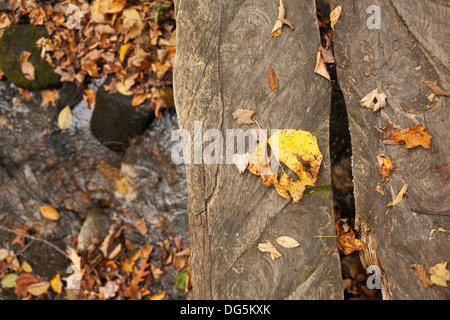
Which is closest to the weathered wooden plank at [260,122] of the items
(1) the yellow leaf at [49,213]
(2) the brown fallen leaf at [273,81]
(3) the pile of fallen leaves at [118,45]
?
(2) the brown fallen leaf at [273,81]

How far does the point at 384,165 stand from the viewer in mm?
1797

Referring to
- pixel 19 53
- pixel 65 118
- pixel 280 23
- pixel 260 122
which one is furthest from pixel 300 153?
pixel 19 53

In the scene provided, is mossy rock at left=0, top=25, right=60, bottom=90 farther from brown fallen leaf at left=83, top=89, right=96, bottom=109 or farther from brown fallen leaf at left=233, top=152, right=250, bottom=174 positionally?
brown fallen leaf at left=233, top=152, right=250, bottom=174

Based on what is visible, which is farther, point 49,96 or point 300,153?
point 49,96

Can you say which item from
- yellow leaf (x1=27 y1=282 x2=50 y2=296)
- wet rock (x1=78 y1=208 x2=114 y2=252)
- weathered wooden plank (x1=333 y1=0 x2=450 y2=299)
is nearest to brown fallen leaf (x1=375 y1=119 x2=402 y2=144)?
weathered wooden plank (x1=333 y1=0 x2=450 y2=299)

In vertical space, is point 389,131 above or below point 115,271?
above

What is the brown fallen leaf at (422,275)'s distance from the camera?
67.4 inches

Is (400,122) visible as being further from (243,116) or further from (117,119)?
(117,119)

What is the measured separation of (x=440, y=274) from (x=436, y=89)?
1.02 meters

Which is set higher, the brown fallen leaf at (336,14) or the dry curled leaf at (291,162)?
the brown fallen leaf at (336,14)

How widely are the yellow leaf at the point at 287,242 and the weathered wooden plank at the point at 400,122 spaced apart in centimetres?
40

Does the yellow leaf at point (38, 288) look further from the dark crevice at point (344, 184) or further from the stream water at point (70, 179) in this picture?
the dark crevice at point (344, 184)

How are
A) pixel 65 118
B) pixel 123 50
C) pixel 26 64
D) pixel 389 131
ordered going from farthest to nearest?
1. pixel 65 118
2. pixel 26 64
3. pixel 123 50
4. pixel 389 131
